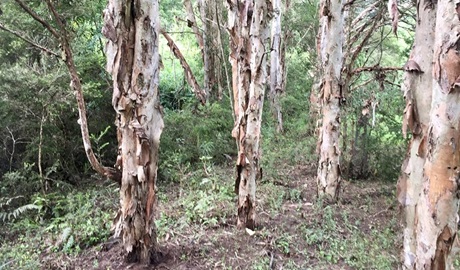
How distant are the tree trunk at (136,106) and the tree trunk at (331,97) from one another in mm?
3524

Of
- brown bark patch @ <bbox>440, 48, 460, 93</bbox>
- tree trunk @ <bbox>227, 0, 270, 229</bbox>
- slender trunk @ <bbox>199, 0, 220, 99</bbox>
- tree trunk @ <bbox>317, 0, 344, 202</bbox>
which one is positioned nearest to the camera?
brown bark patch @ <bbox>440, 48, 460, 93</bbox>

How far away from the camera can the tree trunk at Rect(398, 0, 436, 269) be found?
264 cm

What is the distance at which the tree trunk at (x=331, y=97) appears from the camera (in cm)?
603

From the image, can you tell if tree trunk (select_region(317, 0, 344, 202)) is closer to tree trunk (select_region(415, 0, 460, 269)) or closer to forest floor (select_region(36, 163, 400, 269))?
forest floor (select_region(36, 163, 400, 269))

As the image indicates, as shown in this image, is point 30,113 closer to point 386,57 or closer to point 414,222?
point 414,222

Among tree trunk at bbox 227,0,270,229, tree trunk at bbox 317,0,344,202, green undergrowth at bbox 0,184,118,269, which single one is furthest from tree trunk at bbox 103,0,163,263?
tree trunk at bbox 317,0,344,202

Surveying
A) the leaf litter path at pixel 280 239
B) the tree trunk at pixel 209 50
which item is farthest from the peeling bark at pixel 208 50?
the leaf litter path at pixel 280 239

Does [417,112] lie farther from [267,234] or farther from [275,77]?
[275,77]

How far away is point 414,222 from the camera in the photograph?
2.65 m

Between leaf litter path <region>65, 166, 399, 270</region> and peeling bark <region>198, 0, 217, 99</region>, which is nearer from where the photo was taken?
leaf litter path <region>65, 166, 399, 270</region>

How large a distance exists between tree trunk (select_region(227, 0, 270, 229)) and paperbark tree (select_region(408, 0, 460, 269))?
98.2 inches

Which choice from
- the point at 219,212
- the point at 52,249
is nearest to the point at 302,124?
the point at 219,212

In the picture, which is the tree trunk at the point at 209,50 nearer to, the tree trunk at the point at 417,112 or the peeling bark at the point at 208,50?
the peeling bark at the point at 208,50

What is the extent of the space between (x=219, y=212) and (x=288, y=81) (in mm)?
12847
